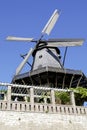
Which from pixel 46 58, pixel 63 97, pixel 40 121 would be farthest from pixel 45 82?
pixel 40 121

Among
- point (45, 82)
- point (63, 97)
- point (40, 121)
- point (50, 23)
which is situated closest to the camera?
point (40, 121)

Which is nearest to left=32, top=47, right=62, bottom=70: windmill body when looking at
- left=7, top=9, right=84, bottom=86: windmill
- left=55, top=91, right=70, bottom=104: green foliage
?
left=7, top=9, right=84, bottom=86: windmill

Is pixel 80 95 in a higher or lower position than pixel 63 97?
higher

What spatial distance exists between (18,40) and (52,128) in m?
20.9

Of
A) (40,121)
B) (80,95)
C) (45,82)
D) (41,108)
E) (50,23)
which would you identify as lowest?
(40,121)

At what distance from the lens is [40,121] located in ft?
58.9

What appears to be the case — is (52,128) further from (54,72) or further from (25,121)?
(54,72)

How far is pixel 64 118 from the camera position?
61.3 feet

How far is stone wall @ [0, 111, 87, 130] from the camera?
1728 cm

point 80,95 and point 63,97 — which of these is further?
point 80,95

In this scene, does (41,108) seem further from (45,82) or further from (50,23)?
(50,23)

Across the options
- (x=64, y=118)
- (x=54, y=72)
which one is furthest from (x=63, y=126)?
(x=54, y=72)

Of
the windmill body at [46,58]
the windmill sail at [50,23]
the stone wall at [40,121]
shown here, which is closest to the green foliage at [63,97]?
the stone wall at [40,121]

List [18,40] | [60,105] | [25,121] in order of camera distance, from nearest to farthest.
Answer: [25,121] → [60,105] → [18,40]
